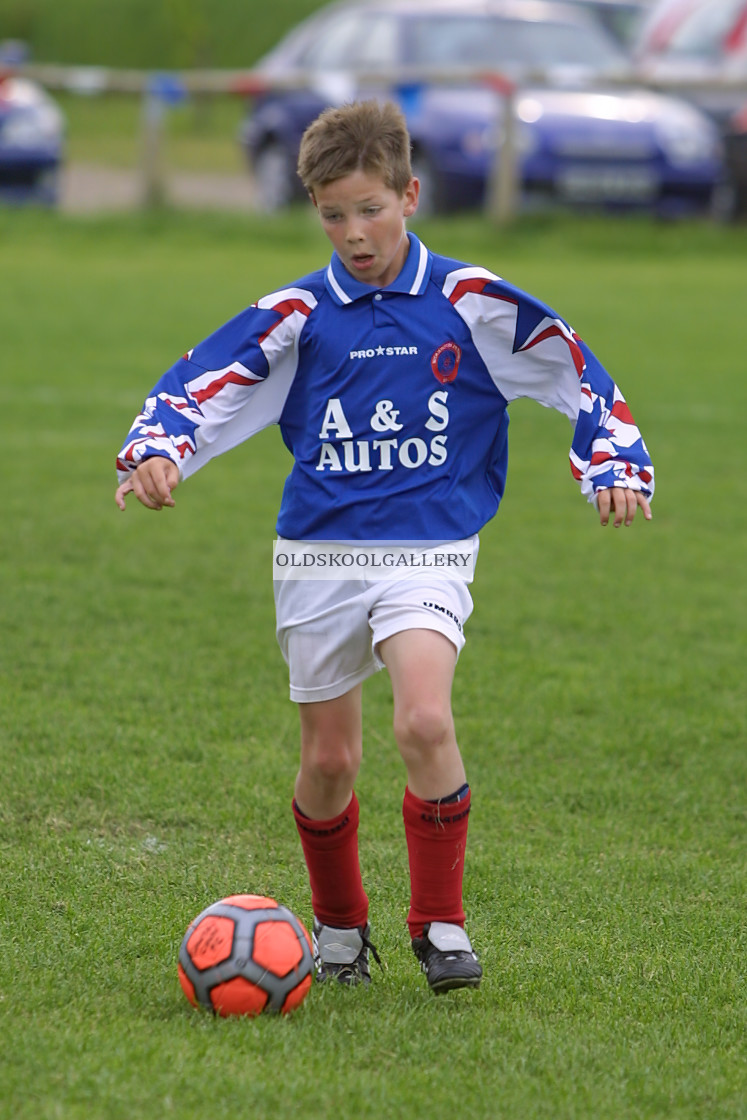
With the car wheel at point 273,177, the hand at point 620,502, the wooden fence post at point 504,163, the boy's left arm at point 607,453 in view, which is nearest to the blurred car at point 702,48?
the wooden fence post at point 504,163

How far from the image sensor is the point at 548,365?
3332mm

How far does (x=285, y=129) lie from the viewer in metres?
15.4

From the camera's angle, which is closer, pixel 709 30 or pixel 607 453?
pixel 607 453

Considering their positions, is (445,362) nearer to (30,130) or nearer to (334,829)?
(334,829)

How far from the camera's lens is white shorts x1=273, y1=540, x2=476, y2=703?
3.14 m

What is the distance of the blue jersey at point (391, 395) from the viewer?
3.21m

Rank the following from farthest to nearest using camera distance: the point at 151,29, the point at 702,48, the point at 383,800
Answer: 1. the point at 151,29
2. the point at 702,48
3. the point at 383,800

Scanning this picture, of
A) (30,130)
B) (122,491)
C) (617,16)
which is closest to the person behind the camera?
(122,491)

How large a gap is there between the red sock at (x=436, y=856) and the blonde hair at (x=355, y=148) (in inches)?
47.7

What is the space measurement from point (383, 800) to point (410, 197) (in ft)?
5.40

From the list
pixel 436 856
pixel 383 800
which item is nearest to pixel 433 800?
pixel 436 856

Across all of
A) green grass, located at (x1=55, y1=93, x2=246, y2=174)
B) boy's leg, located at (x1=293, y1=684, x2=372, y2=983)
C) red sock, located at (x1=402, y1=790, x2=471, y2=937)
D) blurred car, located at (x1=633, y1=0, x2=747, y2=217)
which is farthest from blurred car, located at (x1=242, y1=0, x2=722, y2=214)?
red sock, located at (x1=402, y1=790, x2=471, y2=937)

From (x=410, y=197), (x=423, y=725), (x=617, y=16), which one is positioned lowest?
(x=423, y=725)

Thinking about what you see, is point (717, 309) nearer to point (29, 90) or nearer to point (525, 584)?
point (525, 584)
